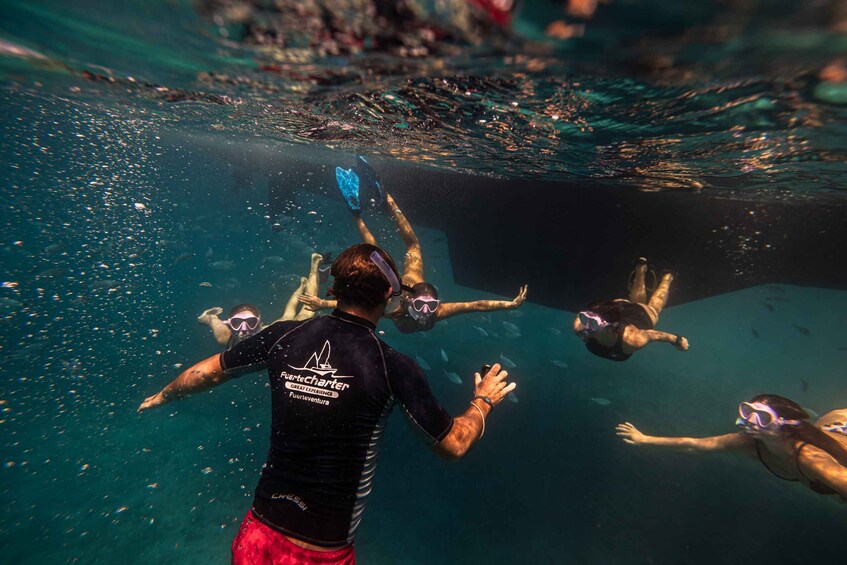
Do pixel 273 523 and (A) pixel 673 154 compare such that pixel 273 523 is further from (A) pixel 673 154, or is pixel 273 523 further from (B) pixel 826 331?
(B) pixel 826 331

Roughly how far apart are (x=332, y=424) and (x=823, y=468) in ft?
21.1

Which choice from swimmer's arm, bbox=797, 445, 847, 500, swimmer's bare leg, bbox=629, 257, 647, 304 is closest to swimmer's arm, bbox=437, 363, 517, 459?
swimmer's arm, bbox=797, 445, 847, 500

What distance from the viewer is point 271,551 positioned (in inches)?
88.7

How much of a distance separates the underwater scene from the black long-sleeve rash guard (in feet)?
0.66

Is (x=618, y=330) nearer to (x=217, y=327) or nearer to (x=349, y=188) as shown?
(x=349, y=188)

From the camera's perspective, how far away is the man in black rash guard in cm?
227

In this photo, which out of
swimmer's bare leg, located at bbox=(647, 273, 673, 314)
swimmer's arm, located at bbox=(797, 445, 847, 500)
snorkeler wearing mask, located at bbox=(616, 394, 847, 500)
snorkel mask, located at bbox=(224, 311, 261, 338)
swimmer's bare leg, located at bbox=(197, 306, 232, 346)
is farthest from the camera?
swimmer's bare leg, located at bbox=(197, 306, 232, 346)

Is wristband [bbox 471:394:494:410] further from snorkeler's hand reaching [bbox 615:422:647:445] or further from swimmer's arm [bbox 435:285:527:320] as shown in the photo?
swimmer's arm [bbox 435:285:527:320]

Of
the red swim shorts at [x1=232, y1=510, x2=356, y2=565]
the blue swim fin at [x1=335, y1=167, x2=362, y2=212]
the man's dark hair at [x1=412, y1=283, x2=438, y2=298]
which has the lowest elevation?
the red swim shorts at [x1=232, y1=510, x2=356, y2=565]

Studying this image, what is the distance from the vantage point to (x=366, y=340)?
2449 mm

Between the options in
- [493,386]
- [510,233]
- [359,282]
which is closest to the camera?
[359,282]

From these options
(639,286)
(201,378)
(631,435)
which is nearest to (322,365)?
(201,378)

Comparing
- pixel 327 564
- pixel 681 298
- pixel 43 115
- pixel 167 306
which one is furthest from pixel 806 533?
pixel 167 306

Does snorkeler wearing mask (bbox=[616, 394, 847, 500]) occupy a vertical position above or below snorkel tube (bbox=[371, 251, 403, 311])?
below
